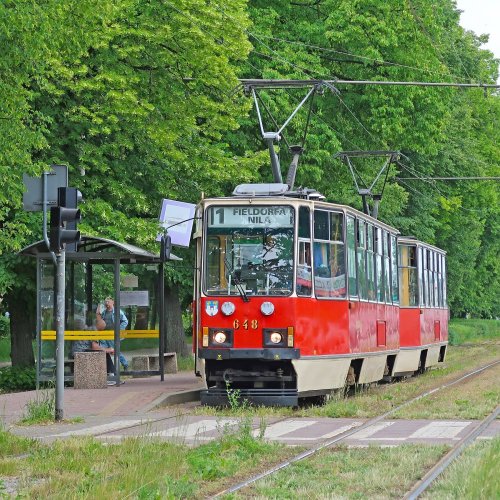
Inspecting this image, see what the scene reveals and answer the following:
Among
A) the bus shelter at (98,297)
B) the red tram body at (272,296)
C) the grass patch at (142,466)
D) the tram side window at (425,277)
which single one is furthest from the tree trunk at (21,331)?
the grass patch at (142,466)

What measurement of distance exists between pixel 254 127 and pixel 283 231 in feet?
52.2

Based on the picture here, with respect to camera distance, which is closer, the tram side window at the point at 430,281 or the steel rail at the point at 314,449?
the steel rail at the point at 314,449

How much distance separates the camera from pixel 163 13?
2861 cm

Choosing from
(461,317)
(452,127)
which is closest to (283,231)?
(452,127)

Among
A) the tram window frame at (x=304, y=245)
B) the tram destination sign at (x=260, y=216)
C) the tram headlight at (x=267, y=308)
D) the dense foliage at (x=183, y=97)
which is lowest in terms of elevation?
the tram headlight at (x=267, y=308)

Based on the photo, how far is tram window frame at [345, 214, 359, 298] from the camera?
2156cm

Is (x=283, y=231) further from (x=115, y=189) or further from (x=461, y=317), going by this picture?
(x=461, y=317)

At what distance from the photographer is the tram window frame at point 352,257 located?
21.6 metres

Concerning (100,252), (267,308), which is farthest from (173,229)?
(267,308)

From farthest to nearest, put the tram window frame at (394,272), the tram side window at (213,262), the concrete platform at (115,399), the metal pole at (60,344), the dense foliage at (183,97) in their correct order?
the tram window frame at (394,272), the dense foliage at (183,97), the tram side window at (213,262), the concrete platform at (115,399), the metal pole at (60,344)

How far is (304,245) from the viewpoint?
20.3 meters

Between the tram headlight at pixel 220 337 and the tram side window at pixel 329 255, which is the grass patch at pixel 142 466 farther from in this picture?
the tram side window at pixel 329 255

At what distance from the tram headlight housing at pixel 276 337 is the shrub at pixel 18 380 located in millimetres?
9675

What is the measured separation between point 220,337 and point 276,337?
0.87m
